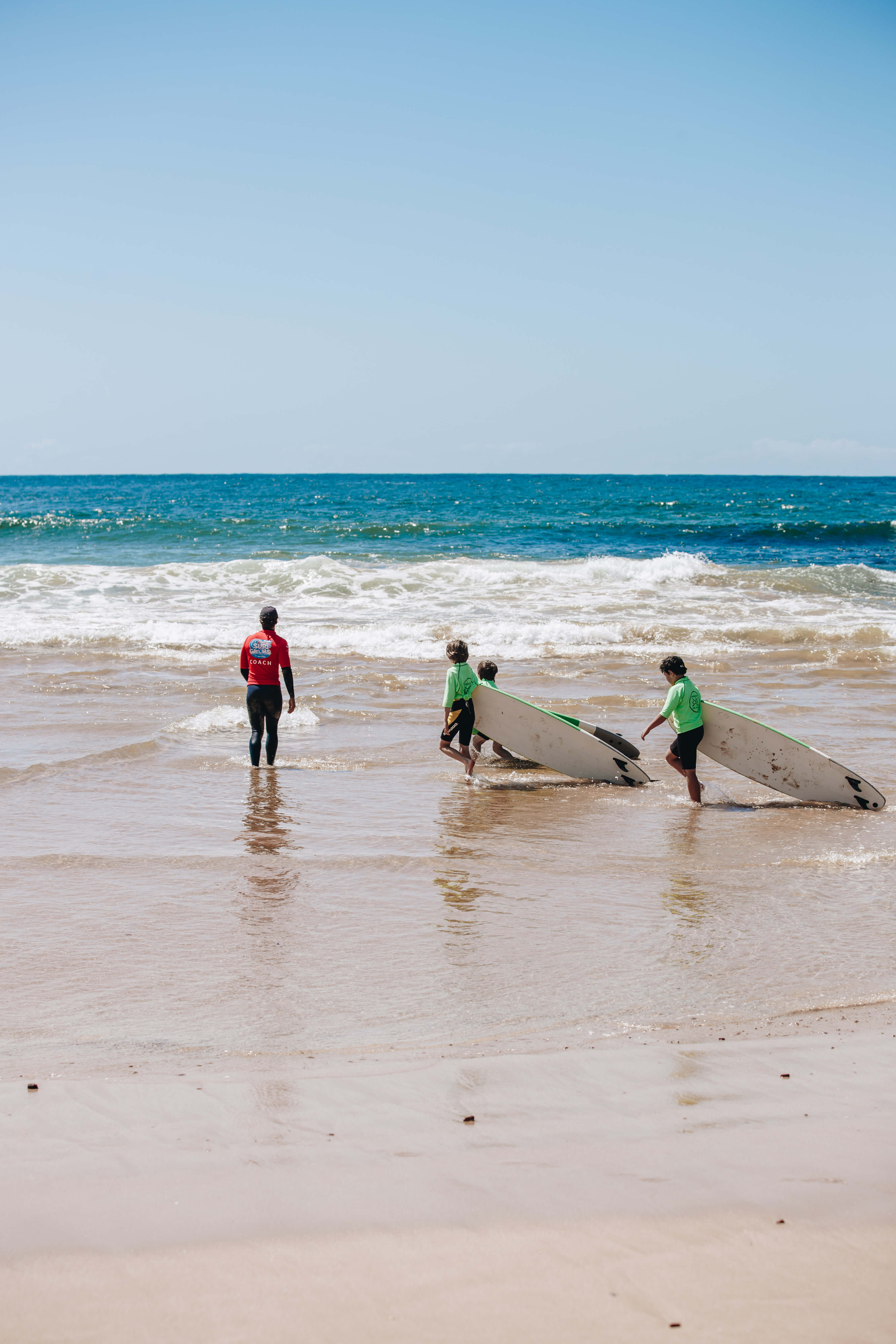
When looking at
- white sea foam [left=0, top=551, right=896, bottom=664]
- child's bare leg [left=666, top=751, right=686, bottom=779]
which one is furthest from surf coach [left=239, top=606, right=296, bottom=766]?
white sea foam [left=0, top=551, right=896, bottom=664]

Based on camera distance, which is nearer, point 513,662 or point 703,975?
point 703,975

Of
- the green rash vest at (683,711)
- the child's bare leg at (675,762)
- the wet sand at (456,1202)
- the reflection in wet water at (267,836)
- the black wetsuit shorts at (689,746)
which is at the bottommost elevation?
the reflection in wet water at (267,836)

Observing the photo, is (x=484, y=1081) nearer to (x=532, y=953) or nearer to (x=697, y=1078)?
(x=697, y=1078)

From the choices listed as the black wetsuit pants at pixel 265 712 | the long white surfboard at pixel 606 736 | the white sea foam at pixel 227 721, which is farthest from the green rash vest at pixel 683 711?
the white sea foam at pixel 227 721

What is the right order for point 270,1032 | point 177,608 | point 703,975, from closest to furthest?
point 270,1032, point 703,975, point 177,608

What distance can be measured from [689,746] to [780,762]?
813mm

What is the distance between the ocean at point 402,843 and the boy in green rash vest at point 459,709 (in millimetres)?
255

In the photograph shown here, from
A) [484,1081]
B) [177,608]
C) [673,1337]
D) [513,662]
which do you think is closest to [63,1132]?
[484,1081]

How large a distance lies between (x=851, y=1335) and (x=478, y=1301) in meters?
0.91

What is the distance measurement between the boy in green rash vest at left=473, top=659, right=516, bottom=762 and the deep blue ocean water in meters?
20.2

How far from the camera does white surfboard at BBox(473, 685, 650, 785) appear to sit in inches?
346

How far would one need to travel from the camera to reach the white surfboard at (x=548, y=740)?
8.78 m

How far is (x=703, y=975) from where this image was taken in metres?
4.62

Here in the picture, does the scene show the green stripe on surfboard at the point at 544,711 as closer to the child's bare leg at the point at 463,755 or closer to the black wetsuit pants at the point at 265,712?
the child's bare leg at the point at 463,755
